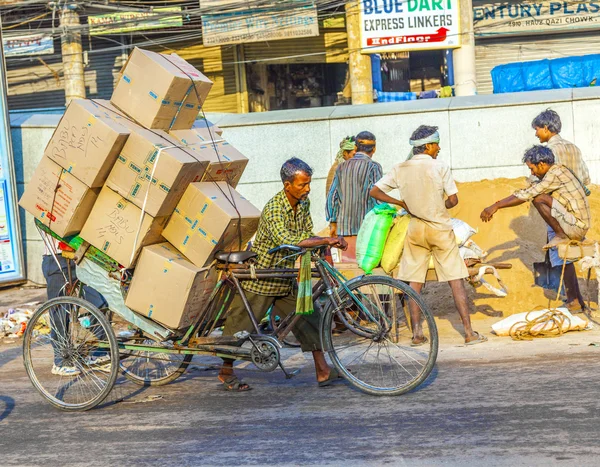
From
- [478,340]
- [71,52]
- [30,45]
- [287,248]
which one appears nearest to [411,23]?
[71,52]

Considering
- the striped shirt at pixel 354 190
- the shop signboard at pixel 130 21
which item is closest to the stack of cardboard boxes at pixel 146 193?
the striped shirt at pixel 354 190

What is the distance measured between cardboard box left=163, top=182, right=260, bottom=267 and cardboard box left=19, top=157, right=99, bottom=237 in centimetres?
58

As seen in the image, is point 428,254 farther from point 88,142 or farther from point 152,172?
point 88,142

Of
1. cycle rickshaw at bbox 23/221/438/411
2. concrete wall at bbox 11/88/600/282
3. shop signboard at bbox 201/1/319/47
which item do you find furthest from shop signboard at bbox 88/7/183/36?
cycle rickshaw at bbox 23/221/438/411

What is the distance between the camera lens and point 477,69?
74.7ft

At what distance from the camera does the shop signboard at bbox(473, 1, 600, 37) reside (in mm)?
21906

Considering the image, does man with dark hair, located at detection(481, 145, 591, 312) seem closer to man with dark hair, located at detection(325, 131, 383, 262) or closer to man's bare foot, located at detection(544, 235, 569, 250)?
man's bare foot, located at detection(544, 235, 569, 250)

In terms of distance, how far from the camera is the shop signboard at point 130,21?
898 inches

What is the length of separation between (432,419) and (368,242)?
2.43 meters

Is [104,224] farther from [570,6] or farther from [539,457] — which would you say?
[570,6]

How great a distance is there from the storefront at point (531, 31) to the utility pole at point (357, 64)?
116 inches

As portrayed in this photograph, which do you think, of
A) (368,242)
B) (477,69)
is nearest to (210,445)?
(368,242)

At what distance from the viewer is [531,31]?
22219 millimetres

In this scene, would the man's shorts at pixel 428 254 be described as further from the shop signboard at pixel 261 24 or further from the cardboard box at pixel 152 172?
the shop signboard at pixel 261 24
